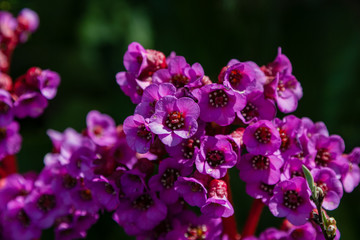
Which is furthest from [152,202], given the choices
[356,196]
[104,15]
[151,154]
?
[104,15]

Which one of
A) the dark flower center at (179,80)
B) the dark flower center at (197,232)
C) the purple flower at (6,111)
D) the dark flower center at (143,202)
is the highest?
the dark flower center at (179,80)

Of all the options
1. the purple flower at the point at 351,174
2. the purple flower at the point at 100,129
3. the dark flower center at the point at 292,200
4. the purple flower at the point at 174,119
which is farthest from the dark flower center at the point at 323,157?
the purple flower at the point at 100,129

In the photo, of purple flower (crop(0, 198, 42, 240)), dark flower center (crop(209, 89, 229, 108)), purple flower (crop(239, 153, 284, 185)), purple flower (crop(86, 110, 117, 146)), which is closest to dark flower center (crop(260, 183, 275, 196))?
purple flower (crop(239, 153, 284, 185))

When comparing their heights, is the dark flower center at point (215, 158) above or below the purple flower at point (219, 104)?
below

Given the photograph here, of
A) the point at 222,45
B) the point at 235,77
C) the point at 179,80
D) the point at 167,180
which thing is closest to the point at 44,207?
the point at 167,180

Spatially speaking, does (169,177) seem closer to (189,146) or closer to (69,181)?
(189,146)

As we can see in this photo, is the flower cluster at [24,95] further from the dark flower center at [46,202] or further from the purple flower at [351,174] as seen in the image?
the purple flower at [351,174]

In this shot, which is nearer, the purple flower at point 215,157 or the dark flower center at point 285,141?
the purple flower at point 215,157
